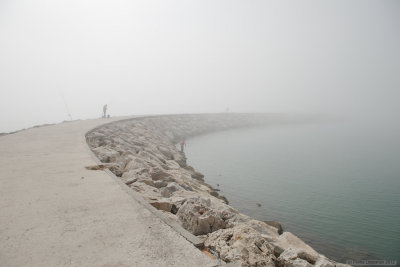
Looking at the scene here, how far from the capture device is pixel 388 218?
8.12m

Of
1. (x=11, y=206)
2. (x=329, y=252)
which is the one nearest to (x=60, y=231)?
(x=11, y=206)

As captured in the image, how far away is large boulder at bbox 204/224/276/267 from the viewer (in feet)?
10.1

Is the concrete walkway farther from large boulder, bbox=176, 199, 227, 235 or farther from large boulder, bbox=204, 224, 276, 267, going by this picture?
large boulder, bbox=176, 199, 227, 235

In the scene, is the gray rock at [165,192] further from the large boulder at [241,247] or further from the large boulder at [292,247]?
the large boulder at [292,247]

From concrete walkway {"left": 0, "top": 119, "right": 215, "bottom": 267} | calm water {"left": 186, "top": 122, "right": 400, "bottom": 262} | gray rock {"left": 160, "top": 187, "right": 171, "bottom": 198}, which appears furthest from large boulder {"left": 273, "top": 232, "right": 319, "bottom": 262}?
gray rock {"left": 160, "top": 187, "right": 171, "bottom": 198}

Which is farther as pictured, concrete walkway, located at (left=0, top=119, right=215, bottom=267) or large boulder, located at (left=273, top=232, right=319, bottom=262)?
large boulder, located at (left=273, top=232, right=319, bottom=262)

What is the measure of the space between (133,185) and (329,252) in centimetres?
497

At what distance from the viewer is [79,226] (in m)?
3.13

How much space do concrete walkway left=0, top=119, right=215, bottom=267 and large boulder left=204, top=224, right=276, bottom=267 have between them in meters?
0.55

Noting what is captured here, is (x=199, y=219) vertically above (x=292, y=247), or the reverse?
(x=199, y=219)

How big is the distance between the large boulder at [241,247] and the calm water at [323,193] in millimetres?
3745

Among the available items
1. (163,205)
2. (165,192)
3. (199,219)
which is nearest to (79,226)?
(163,205)

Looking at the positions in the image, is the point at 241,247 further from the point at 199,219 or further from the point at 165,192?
the point at 165,192

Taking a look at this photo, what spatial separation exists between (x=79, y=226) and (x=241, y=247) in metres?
2.00
